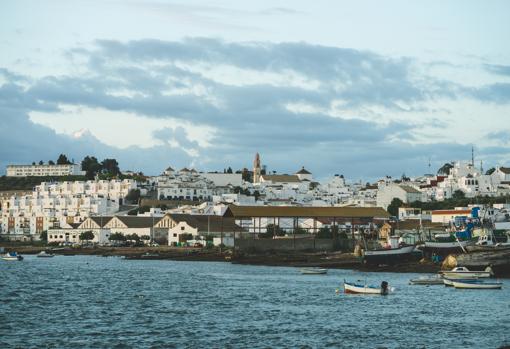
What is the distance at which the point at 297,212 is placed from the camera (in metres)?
109

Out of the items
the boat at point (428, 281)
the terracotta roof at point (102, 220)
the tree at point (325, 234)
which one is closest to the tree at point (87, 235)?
the terracotta roof at point (102, 220)

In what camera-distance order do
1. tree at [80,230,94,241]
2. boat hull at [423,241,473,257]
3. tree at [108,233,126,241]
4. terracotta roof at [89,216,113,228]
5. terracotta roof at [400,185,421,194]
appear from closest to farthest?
boat hull at [423,241,473,257] < tree at [108,233,126,241] < tree at [80,230,94,241] < terracotta roof at [89,216,113,228] < terracotta roof at [400,185,421,194]

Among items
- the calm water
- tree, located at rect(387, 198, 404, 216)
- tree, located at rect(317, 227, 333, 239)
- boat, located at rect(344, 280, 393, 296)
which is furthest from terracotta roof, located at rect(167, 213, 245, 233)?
boat, located at rect(344, 280, 393, 296)

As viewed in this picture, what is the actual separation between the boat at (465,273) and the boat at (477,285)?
300 centimetres

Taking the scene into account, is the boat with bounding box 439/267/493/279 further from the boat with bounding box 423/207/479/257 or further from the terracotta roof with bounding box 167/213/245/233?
the terracotta roof with bounding box 167/213/245/233

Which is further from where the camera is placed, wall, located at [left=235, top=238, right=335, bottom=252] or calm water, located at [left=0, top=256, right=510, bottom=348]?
wall, located at [left=235, top=238, right=335, bottom=252]

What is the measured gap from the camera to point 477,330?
3841cm

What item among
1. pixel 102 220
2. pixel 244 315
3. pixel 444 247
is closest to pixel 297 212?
pixel 444 247

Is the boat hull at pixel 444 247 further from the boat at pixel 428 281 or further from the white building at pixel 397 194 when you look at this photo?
the white building at pixel 397 194

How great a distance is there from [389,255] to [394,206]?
9135 cm

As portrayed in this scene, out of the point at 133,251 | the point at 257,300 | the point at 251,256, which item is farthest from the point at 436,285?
the point at 133,251

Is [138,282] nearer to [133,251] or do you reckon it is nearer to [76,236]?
[133,251]

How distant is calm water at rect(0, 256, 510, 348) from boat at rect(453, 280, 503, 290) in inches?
31.6

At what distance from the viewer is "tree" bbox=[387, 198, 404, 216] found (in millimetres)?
167500
